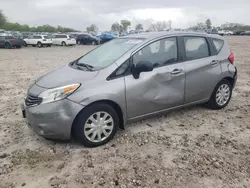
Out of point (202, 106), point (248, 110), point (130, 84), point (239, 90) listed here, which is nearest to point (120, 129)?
point (130, 84)

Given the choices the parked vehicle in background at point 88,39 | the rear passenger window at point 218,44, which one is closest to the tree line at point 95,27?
the parked vehicle in background at point 88,39

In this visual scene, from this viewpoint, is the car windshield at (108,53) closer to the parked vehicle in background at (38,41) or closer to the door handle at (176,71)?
the door handle at (176,71)

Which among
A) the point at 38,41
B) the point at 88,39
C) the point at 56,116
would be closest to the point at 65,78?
the point at 56,116

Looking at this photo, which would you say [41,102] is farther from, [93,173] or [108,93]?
[93,173]

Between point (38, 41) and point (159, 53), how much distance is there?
2829 cm

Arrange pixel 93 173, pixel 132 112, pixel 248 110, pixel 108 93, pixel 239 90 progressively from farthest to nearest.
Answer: pixel 239 90
pixel 248 110
pixel 132 112
pixel 108 93
pixel 93 173

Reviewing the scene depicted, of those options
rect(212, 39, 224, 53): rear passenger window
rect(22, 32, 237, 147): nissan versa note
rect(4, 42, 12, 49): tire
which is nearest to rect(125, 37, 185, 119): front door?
rect(22, 32, 237, 147): nissan versa note

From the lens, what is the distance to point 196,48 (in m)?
4.83

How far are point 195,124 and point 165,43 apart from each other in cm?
152

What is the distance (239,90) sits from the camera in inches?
273

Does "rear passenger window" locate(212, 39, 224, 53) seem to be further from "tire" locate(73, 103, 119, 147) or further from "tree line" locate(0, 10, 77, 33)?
"tree line" locate(0, 10, 77, 33)

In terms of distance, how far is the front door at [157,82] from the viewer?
4.00 metres

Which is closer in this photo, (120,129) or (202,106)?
(120,129)

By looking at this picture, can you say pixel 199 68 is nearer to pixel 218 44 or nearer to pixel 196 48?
pixel 196 48
